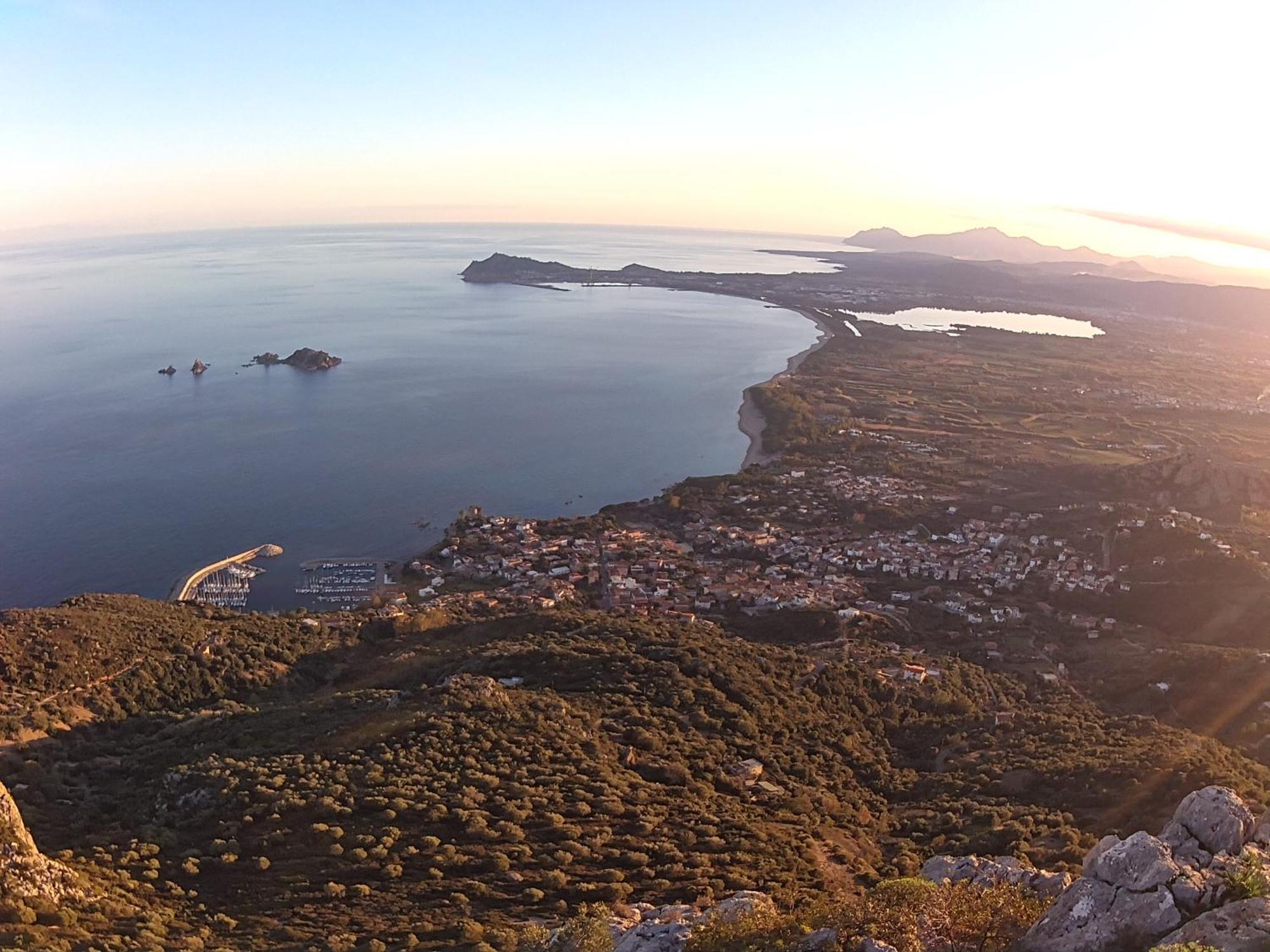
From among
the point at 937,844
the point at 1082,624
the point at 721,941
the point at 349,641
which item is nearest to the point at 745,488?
the point at 1082,624

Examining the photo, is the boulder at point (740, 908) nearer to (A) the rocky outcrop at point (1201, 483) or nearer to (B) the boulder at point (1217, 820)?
(B) the boulder at point (1217, 820)

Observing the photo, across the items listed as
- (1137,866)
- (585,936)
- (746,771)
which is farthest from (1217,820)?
(746,771)

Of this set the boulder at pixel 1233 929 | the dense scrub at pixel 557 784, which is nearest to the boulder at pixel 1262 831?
the boulder at pixel 1233 929

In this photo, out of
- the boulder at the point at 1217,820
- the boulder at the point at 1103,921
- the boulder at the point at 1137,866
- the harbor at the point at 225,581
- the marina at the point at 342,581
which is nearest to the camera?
the boulder at the point at 1103,921

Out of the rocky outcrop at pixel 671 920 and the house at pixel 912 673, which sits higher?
the rocky outcrop at pixel 671 920

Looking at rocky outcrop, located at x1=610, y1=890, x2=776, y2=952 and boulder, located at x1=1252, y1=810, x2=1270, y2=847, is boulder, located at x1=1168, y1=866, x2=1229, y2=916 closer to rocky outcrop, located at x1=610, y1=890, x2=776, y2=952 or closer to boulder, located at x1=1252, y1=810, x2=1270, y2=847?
boulder, located at x1=1252, y1=810, x2=1270, y2=847

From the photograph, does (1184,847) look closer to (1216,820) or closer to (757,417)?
(1216,820)

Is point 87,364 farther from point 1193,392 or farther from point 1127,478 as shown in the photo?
point 1193,392
